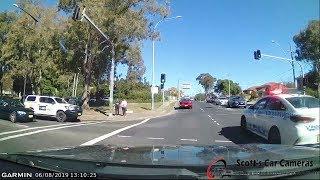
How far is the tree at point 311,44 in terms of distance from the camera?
83.4 feet

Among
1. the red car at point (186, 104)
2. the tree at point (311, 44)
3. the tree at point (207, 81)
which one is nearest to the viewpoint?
the tree at point (311, 44)

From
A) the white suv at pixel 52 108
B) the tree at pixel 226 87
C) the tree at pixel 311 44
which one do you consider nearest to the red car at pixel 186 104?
the tree at pixel 311 44

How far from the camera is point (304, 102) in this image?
11609 mm

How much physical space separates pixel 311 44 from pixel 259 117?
14.8 metres

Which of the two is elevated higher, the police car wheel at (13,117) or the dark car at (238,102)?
the dark car at (238,102)

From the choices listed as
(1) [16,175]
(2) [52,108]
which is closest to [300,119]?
(1) [16,175]

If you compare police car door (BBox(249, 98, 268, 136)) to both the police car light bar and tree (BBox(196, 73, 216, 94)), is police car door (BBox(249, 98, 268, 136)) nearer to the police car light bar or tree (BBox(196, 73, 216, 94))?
the police car light bar

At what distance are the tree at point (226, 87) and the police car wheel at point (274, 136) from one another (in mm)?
143199

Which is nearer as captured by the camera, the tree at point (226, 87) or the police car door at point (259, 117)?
the police car door at point (259, 117)

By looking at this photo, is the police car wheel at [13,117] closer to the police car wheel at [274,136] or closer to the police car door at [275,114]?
the police car door at [275,114]

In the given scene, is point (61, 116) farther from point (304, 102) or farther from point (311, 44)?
point (304, 102)

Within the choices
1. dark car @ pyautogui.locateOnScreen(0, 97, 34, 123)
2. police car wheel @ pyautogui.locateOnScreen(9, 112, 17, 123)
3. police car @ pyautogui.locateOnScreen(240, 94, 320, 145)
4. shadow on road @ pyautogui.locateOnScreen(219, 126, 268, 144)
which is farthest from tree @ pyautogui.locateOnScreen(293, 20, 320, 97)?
police car wheel @ pyautogui.locateOnScreen(9, 112, 17, 123)

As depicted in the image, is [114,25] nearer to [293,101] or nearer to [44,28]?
[44,28]

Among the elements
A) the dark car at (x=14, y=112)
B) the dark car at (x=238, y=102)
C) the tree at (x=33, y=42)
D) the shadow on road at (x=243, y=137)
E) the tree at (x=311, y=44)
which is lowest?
the shadow on road at (x=243, y=137)
